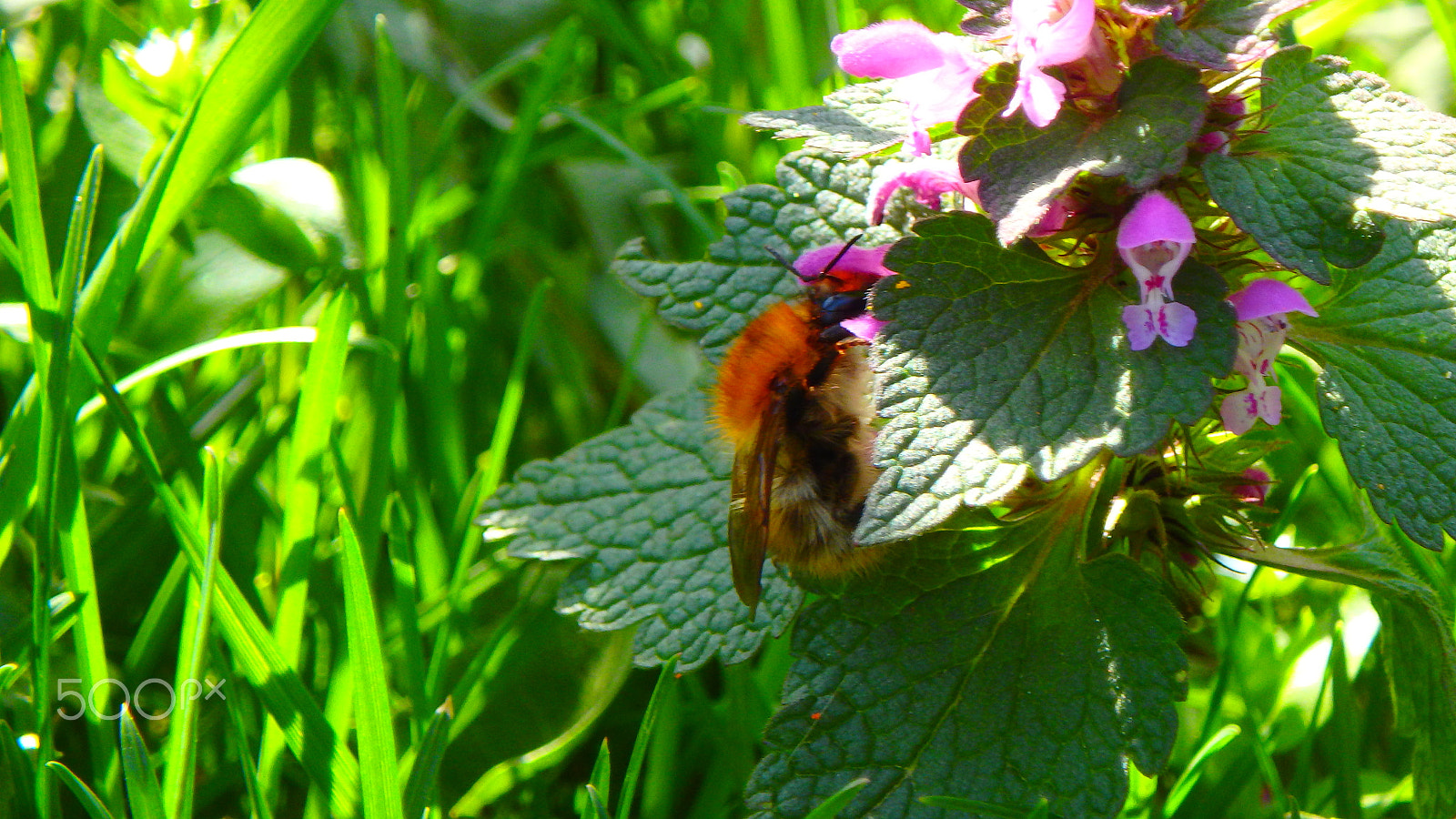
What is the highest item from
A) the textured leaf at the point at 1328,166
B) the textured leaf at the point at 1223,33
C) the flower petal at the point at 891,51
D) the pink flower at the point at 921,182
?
the flower petal at the point at 891,51

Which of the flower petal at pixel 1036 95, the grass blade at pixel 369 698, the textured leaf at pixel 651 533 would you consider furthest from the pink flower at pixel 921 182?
the grass blade at pixel 369 698

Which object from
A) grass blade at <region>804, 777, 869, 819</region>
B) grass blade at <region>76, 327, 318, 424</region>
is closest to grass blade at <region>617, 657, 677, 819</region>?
grass blade at <region>804, 777, 869, 819</region>

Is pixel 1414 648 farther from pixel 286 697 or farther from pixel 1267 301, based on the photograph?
pixel 286 697

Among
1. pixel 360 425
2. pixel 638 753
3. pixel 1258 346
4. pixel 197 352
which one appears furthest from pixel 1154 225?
pixel 360 425

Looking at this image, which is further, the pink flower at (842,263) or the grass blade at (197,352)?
the grass blade at (197,352)

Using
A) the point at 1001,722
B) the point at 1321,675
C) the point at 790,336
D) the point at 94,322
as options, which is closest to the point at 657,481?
the point at 790,336

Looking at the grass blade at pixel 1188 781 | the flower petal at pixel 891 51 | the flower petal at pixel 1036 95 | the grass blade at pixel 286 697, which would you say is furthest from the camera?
the grass blade at pixel 1188 781

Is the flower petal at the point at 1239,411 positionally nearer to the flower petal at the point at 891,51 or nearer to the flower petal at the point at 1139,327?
the flower petal at the point at 1139,327

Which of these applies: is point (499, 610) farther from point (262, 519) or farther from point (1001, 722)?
point (1001, 722)
